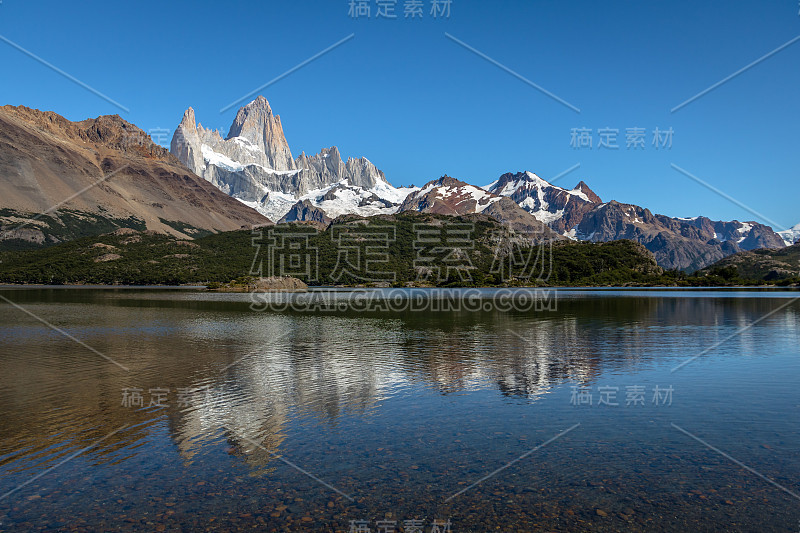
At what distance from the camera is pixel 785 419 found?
22.8 m

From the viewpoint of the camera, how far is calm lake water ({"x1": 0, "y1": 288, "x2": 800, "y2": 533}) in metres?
13.9

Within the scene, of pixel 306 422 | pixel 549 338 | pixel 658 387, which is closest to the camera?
pixel 306 422

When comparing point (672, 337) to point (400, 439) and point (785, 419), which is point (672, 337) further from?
point (400, 439)

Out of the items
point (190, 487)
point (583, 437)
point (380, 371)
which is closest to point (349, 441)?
point (190, 487)

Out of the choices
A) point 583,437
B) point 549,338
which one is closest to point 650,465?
point 583,437

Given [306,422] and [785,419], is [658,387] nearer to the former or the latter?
[785,419]

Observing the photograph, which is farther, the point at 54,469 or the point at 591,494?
the point at 54,469

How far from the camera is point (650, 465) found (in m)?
17.3

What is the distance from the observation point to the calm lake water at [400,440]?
13.9m

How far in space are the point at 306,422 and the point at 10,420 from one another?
1314cm

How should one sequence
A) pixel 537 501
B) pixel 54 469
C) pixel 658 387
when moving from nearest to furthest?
pixel 537 501 → pixel 54 469 → pixel 658 387

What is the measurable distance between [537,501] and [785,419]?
15.8 metres

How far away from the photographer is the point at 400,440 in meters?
19.9

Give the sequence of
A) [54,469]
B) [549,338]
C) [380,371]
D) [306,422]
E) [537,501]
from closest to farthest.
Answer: [537,501]
[54,469]
[306,422]
[380,371]
[549,338]
